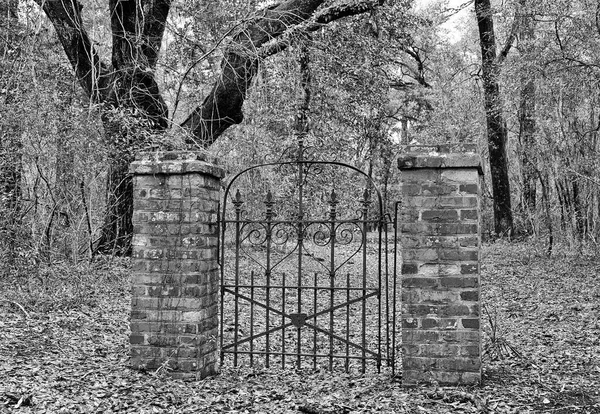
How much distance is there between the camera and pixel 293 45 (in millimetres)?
10094

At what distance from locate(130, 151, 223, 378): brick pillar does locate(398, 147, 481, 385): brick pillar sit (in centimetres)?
152

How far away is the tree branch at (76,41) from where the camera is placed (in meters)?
9.45

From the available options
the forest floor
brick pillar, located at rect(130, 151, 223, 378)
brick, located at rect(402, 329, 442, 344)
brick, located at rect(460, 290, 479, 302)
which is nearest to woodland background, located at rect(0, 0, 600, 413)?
the forest floor

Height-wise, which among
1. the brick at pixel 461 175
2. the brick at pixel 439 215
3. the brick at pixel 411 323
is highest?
the brick at pixel 461 175

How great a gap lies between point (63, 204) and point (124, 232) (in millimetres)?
1664

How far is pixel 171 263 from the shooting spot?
4.56 metres

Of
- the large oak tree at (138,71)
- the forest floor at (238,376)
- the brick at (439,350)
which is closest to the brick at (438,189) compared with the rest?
the brick at (439,350)

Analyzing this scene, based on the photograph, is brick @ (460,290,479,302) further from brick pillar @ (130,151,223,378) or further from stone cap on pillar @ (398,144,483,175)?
brick pillar @ (130,151,223,378)

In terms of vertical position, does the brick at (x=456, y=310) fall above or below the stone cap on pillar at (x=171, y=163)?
below

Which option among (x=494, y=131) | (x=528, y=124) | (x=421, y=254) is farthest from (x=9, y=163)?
(x=494, y=131)

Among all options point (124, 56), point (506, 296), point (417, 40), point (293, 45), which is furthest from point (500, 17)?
point (417, 40)

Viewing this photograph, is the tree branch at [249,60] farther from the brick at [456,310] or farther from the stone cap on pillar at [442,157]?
the brick at [456,310]

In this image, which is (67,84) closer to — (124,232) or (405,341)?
(124,232)

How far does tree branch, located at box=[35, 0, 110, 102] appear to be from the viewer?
372 inches
